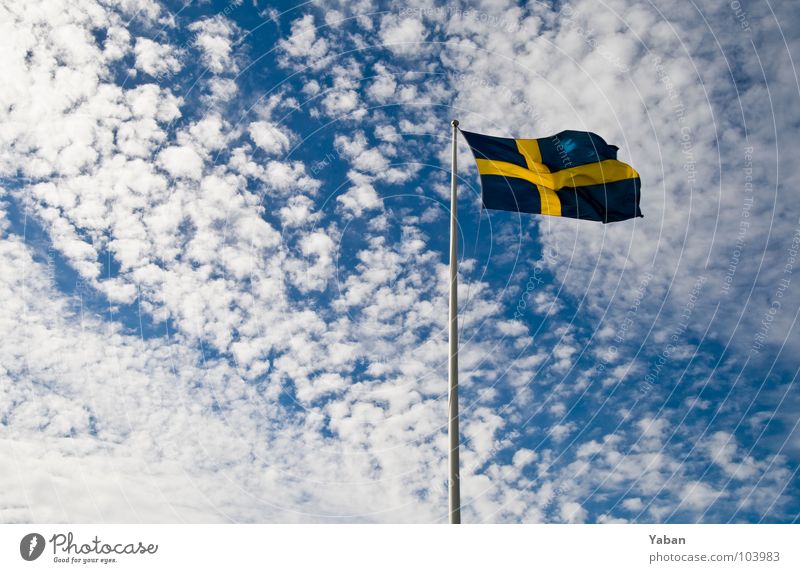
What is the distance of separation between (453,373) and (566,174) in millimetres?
7303

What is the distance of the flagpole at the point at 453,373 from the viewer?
1048 centimetres

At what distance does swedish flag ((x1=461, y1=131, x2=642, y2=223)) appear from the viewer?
15.2m

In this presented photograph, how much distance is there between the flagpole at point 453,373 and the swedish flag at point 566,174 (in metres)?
1.65

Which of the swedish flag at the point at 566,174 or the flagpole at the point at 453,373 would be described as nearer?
the flagpole at the point at 453,373

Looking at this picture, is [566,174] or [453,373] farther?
[566,174]

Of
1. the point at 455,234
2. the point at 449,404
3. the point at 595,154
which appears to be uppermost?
the point at 595,154

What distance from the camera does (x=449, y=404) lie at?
11.4 m

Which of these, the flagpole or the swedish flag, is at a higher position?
the swedish flag

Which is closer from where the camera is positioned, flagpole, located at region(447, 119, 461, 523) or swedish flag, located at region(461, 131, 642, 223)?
flagpole, located at region(447, 119, 461, 523)

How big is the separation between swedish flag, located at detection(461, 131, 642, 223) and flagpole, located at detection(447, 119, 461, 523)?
1.65 m

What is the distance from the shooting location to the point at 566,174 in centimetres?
1622

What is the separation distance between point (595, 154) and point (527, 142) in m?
2.00
